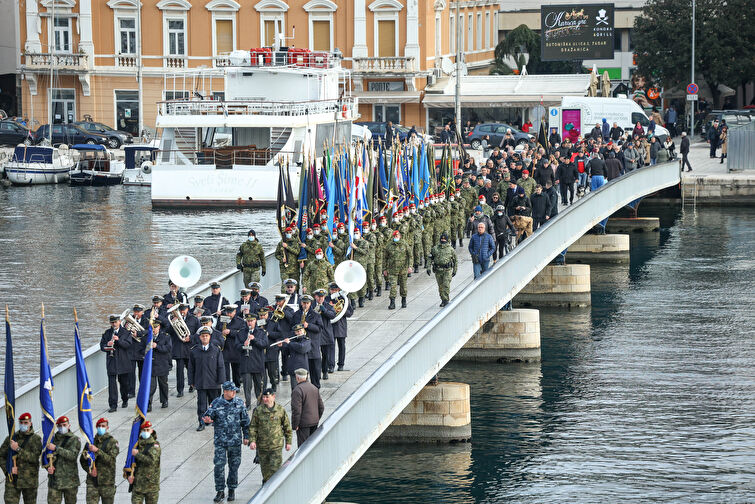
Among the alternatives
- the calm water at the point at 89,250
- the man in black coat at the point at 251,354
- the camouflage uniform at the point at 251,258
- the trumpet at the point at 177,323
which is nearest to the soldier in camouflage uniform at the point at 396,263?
the camouflage uniform at the point at 251,258

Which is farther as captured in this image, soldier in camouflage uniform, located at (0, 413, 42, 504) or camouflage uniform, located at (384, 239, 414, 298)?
camouflage uniform, located at (384, 239, 414, 298)

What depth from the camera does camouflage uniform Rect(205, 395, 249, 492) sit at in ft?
53.9

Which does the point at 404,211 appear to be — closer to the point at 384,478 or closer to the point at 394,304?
the point at 394,304

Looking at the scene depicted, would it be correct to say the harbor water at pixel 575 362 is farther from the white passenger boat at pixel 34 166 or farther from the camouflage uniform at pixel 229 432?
the white passenger boat at pixel 34 166

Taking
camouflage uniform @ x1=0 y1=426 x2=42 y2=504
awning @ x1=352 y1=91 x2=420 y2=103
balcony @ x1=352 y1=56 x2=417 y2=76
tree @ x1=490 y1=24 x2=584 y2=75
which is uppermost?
tree @ x1=490 y1=24 x2=584 y2=75

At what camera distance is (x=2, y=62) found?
84500 millimetres

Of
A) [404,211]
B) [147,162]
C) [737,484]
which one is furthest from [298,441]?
[147,162]

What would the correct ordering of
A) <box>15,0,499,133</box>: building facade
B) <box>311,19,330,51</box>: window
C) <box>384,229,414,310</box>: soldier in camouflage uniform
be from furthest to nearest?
1. <box>311,19,330,51</box>: window
2. <box>15,0,499,133</box>: building facade
3. <box>384,229,414,310</box>: soldier in camouflage uniform

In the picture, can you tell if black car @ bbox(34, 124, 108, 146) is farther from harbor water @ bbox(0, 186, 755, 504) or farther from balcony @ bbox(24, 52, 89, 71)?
harbor water @ bbox(0, 186, 755, 504)

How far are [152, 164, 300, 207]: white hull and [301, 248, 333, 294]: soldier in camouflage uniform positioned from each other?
31.1 metres

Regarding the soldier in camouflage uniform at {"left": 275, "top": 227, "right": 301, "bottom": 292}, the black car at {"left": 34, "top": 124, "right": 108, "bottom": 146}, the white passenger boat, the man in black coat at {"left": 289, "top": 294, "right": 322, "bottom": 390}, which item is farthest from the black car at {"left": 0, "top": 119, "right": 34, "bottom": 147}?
the man in black coat at {"left": 289, "top": 294, "right": 322, "bottom": 390}

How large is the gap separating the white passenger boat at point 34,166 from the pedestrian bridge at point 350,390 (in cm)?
3681

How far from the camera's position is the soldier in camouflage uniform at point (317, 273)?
82.0 ft

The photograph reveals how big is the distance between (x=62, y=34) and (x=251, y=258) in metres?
52.7
